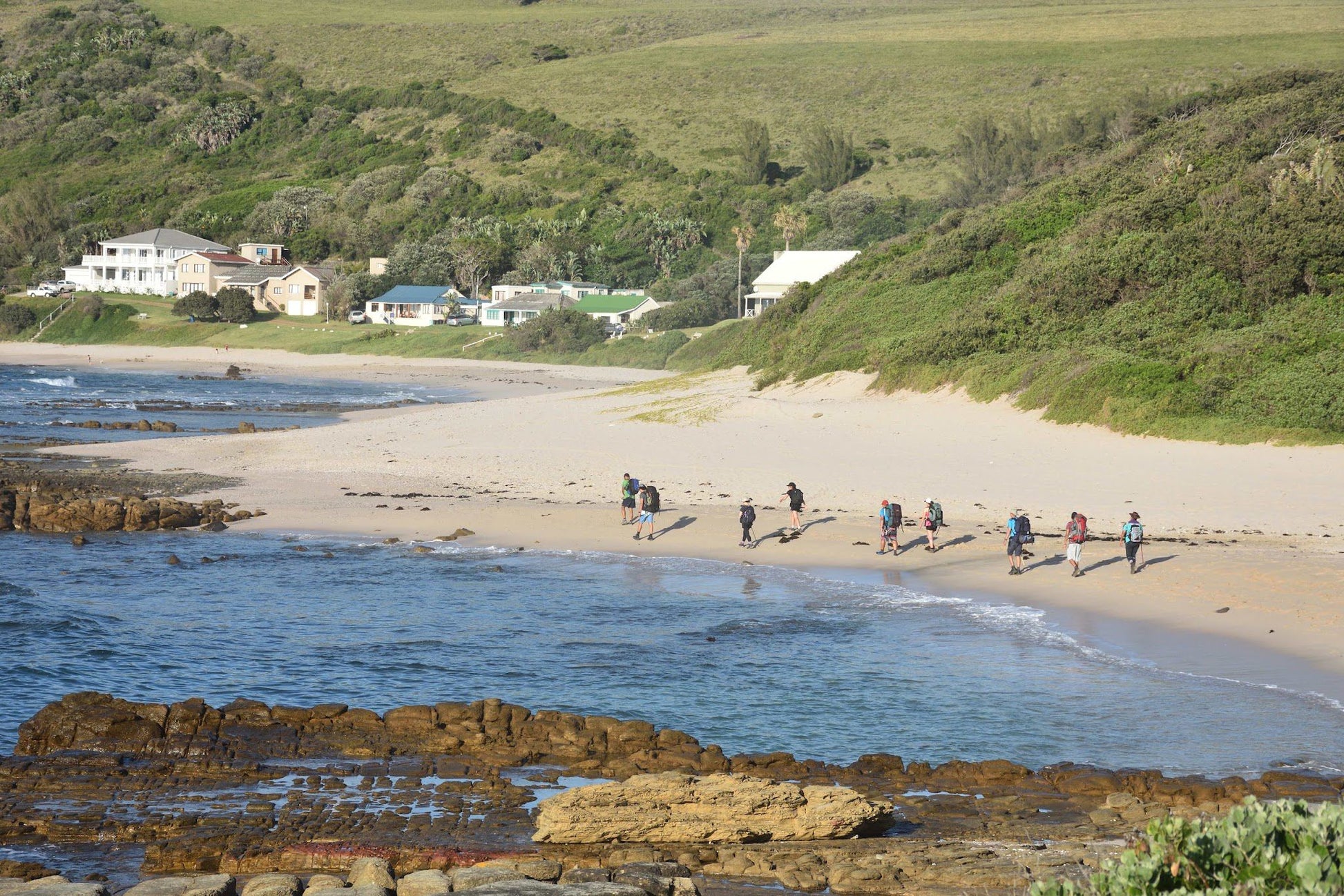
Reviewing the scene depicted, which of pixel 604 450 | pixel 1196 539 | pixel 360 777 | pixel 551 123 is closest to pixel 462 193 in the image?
pixel 551 123

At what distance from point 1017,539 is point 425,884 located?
1382cm

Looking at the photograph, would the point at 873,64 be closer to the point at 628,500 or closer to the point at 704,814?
the point at 628,500

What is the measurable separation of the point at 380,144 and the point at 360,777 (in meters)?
147

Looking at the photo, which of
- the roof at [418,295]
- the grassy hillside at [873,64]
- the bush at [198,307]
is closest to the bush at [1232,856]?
the roof at [418,295]

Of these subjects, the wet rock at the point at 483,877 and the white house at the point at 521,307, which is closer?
the wet rock at the point at 483,877

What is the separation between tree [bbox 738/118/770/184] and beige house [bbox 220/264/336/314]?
127 feet

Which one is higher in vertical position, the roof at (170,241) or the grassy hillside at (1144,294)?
the roof at (170,241)

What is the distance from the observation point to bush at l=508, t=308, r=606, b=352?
87.0 meters

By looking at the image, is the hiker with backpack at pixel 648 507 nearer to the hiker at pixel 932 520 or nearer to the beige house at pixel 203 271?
the hiker at pixel 932 520

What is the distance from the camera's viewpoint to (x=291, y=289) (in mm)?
108688

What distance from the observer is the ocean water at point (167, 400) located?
149ft

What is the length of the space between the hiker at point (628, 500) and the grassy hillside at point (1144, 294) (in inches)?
495

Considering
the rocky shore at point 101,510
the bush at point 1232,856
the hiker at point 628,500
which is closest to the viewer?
the bush at point 1232,856

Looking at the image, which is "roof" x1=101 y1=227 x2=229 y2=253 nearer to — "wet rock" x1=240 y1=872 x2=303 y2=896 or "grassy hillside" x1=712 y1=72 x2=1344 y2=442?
"grassy hillside" x1=712 y1=72 x2=1344 y2=442
